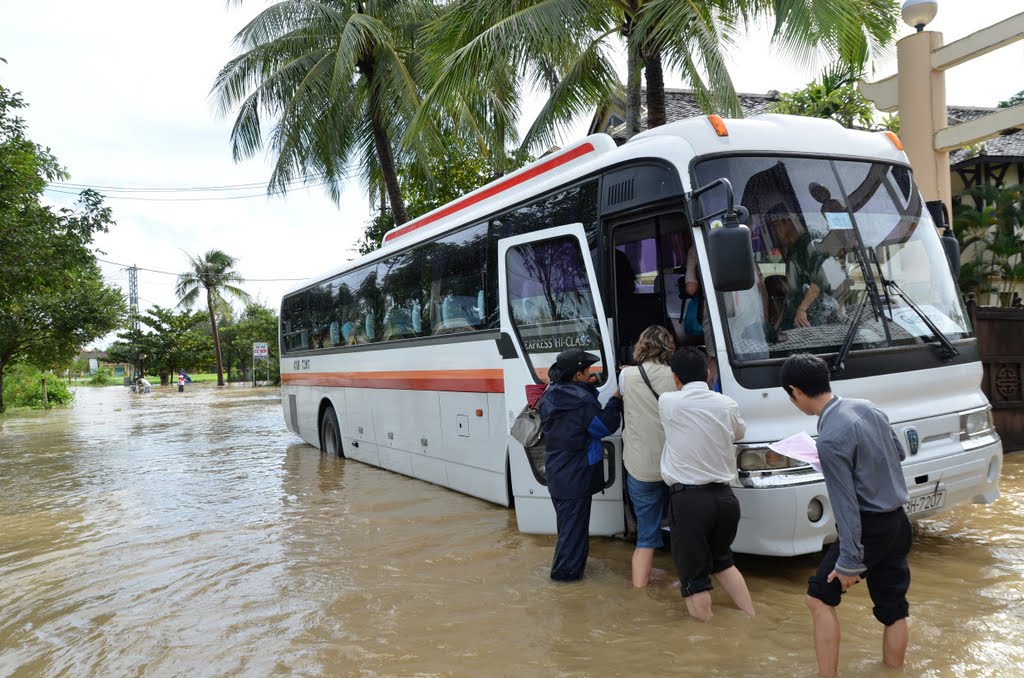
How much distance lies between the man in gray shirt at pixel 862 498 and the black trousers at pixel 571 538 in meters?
2.16

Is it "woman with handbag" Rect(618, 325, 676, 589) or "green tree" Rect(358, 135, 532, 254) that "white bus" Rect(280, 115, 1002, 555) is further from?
"green tree" Rect(358, 135, 532, 254)

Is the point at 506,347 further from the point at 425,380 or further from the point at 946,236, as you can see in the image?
the point at 946,236

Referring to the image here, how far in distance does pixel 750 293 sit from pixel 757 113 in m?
21.6

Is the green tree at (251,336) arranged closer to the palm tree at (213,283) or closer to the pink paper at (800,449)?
the palm tree at (213,283)

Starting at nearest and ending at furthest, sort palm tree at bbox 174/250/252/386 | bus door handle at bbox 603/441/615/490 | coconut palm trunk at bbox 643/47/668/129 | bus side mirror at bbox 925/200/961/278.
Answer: bus door handle at bbox 603/441/615/490
bus side mirror at bbox 925/200/961/278
coconut palm trunk at bbox 643/47/668/129
palm tree at bbox 174/250/252/386

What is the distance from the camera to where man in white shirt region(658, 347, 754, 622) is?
14.7ft

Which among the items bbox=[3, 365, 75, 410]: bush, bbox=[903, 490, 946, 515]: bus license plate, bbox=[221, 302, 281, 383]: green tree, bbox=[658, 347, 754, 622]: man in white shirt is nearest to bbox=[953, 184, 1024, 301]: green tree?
bbox=[903, 490, 946, 515]: bus license plate

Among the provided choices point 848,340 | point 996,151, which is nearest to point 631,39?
point 848,340

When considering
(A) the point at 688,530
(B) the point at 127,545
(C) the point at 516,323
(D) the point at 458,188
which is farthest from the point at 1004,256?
(B) the point at 127,545

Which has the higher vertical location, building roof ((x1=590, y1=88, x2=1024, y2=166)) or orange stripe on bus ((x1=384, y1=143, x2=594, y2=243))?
building roof ((x1=590, y1=88, x2=1024, y2=166))

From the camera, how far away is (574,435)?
5348mm

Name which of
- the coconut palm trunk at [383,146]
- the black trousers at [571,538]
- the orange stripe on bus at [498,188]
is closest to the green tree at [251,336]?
the coconut palm trunk at [383,146]

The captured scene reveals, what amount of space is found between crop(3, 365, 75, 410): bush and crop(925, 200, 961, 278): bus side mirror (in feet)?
121

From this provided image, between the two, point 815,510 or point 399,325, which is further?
point 399,325
